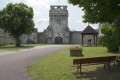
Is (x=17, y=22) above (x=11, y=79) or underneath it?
above

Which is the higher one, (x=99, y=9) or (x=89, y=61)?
(x=99, y=9)

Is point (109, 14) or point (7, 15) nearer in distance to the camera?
point (109, 14)

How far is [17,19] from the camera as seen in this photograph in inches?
2594

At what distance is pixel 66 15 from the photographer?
10381 cm

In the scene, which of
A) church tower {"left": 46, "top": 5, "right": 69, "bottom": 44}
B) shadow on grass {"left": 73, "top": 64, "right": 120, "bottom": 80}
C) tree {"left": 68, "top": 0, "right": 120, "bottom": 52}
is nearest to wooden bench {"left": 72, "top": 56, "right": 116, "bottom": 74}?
shadow on grass {"left": 73, "top": 64, "right": 120, "bottom": 80}

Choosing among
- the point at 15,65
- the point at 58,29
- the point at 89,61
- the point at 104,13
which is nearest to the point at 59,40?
the point at 58,29

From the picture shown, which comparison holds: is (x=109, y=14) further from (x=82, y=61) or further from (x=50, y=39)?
(x=50, y=39)

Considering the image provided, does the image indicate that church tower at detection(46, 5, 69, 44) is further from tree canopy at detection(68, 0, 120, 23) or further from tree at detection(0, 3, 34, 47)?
tree canopy at detection(68, 0, 120, 23)

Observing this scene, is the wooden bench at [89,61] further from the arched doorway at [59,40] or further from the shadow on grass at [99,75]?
the arched doorway at [59,40]

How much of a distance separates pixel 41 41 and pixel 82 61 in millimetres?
89116

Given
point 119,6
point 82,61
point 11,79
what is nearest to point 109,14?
point 119,6

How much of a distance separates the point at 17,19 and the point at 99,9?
50185 millimetres

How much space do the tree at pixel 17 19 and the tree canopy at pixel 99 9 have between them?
47254 millimetres

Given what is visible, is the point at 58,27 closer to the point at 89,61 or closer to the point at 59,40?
the point at 59,40
